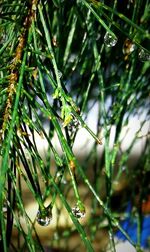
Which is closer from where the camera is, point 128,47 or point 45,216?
point 45,216

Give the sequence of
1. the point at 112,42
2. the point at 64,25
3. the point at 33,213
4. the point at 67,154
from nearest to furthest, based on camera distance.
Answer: the point at 67,154 → the point at 112,42 → the point at 64,25 → the point at 33,213

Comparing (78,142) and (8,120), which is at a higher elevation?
(78,142)

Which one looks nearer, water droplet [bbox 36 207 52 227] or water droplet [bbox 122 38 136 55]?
water droplet [bbox 36 207 52 227]

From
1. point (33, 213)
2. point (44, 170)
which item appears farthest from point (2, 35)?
point (33, 213)

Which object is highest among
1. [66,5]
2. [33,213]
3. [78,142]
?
[78,142]

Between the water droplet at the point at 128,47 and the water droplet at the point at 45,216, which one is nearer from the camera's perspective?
the water droplet at the point at 45,216

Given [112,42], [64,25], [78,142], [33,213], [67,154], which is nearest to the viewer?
[67,154]

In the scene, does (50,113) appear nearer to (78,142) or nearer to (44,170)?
(44,170)

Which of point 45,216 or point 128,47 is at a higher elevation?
point 128,47

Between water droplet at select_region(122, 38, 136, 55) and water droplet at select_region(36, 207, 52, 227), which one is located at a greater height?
water droplet at select_region(122, 38, 136, 55)

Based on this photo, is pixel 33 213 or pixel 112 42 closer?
pixel 112 42

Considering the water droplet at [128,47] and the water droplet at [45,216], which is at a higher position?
the water droplet at [128,47]
